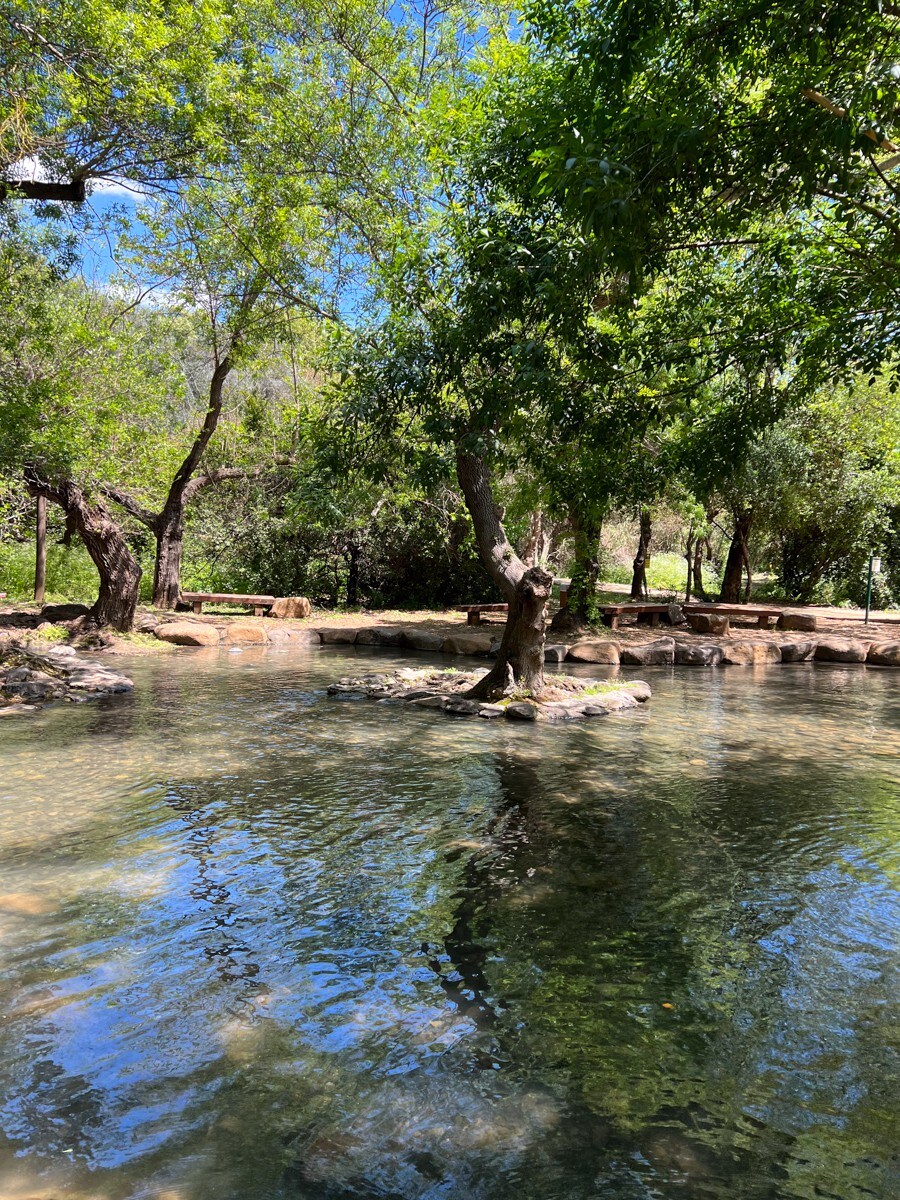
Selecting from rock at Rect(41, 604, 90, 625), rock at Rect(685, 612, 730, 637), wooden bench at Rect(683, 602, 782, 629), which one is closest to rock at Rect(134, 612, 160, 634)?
rock at Rect(41, 604, 90, 625)

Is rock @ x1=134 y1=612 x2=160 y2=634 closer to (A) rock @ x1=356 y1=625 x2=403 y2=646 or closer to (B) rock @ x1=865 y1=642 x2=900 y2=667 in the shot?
(A) rock @ x1=356 y1=625 x2=403 y2=646

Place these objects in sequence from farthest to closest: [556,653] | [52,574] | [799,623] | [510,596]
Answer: [52,574]
[799,623]
[556,653]
[510,596]

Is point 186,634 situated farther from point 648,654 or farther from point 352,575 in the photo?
point 648,654

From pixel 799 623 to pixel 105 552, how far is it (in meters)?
16.8

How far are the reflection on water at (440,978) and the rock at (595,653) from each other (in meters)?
8.23

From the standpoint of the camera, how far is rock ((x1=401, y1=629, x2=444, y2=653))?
58.1 feet

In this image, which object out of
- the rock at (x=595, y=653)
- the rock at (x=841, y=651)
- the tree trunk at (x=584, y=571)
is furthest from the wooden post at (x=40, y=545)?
the rock at (x=841, y=651)

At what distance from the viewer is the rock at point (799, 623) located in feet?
69.9

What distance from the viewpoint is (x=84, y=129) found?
1193 centimetres

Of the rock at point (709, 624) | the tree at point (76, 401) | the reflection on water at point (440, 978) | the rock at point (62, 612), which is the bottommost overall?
the reflection on water at point (440, 978)

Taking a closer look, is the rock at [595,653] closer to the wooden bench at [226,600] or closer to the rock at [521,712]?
the rock at [521,712]

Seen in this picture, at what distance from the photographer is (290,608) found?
21.8m

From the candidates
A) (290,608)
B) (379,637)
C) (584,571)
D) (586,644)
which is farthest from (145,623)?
(584,571)

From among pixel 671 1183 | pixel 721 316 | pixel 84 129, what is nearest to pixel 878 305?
pixel 721 316
